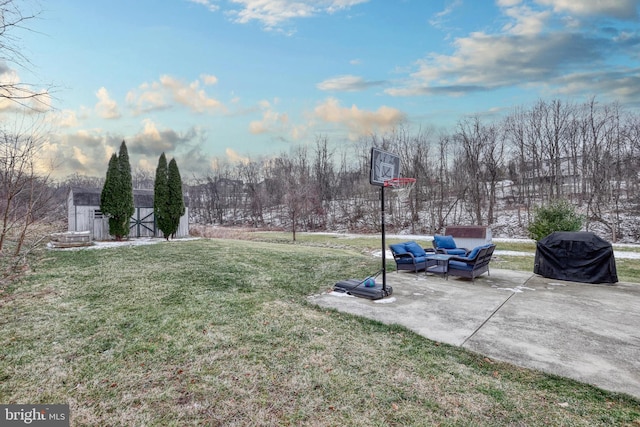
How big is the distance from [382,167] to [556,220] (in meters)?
9.80

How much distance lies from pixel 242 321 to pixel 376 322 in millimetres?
1888

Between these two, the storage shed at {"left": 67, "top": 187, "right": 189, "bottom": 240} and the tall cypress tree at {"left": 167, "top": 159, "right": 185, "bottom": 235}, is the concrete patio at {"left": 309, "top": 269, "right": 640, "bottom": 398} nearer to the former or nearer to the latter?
the tall cypress tree at {"left": 167, "top": 159, "right": 185, "bottom": 235}

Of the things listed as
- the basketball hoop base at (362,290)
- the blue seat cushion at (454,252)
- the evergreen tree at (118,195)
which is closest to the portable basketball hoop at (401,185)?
the basketball hoop base at (362,290)

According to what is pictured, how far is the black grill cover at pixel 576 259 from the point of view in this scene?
6.86 m

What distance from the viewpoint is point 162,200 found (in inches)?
589

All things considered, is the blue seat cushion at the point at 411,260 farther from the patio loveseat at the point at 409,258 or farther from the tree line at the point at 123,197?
the tree line at the point at 123,197

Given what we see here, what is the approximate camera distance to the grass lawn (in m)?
2.28

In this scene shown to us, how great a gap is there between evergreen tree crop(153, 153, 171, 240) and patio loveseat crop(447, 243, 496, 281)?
532 inches

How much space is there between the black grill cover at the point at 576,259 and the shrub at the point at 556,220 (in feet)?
14.2

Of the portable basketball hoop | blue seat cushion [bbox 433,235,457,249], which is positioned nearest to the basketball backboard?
the portable basketball hoop

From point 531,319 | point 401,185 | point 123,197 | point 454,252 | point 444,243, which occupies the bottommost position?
point 531,319

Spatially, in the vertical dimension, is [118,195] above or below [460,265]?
above

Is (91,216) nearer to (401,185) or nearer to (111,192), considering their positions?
(111,192)

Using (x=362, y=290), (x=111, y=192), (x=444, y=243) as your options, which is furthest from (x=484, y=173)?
(x=111, y=192)
